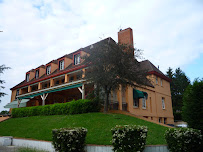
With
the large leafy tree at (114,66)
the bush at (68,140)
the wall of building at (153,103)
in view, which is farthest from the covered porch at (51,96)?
the bush at (68,140)

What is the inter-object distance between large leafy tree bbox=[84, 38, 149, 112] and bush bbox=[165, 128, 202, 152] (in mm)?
8625

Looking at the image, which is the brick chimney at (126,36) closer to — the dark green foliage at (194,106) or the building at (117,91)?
the building at (117,91)

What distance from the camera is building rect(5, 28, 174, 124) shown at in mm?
19766

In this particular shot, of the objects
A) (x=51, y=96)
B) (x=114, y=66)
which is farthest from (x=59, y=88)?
(x=114, y=66)

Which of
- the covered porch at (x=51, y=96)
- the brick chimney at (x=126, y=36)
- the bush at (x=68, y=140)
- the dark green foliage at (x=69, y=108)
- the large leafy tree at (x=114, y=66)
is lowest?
the bush at (x=68, y=140)

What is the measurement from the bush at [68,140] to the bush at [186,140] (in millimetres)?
3898

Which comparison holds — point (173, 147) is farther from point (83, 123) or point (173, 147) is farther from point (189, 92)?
point (83, 123)

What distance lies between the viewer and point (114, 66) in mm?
15852

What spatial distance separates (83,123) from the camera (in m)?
13.3

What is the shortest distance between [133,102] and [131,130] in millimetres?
14267

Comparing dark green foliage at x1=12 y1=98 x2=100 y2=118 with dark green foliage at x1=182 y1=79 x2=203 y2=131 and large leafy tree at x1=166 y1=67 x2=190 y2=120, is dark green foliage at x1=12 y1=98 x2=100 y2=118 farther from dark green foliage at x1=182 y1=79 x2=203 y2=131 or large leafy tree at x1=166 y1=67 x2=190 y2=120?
large leafy tree at x1=166 y1=67 x2=190 y2=120

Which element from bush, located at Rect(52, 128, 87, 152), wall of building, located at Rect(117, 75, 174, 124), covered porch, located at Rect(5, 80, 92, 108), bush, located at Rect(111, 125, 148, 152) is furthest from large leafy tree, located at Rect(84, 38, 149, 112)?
covered porch, located at Rect(5, 80, 92, 108)

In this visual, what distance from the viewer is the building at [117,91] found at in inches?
778

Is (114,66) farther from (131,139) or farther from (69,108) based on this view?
(131,139)
